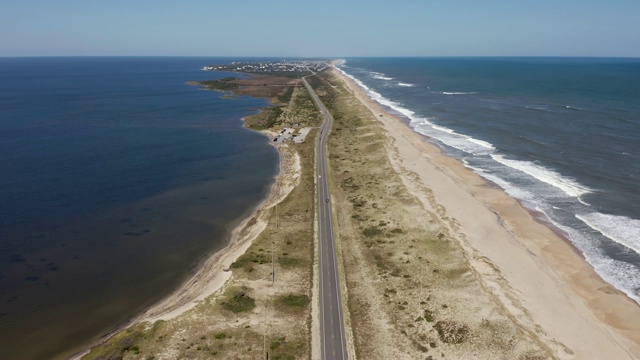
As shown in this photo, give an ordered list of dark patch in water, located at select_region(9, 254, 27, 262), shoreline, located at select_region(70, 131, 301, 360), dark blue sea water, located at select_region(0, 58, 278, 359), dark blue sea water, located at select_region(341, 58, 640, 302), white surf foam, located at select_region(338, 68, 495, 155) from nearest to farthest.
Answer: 1. shoreline, located at select_region(70, 131, 301, 360)
2. dark blue sea water, located at select_region(0, 58, 278, 359)
3. dark patch in water, located at select_region(9, 254, 27, 262)
4. dark blue sea water, located at select_region(341, 58, 640, 302)
5. white surf foam, located at select_region(338, 68, 495, 155)

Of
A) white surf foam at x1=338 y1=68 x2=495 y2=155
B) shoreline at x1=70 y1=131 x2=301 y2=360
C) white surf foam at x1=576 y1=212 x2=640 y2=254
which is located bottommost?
shoreline at x1=70 y1=131 x2=301 y2=360

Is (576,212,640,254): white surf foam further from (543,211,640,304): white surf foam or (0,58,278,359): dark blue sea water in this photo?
(0,58,278,359): dark blue sea water

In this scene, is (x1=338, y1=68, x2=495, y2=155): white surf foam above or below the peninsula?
above

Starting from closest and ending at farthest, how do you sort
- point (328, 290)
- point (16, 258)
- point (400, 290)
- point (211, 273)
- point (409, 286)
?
point (400, 290) < point (328, 290) < point (409, 286) < point (211, 273) < point (16, 258)

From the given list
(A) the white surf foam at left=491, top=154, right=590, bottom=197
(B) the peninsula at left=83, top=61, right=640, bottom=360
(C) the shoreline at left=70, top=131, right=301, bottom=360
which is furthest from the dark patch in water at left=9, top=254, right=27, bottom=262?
(A) the white surf foam at left=491, top=154, right=590, bottom=197

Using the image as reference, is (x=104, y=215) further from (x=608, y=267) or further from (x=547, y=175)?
(x=547, y=175)

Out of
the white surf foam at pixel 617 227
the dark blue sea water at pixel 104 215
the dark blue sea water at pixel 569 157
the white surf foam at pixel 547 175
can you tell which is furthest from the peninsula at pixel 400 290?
the white surf foam at pixel 547 175

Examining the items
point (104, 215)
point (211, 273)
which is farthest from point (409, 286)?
point (104, 215)
